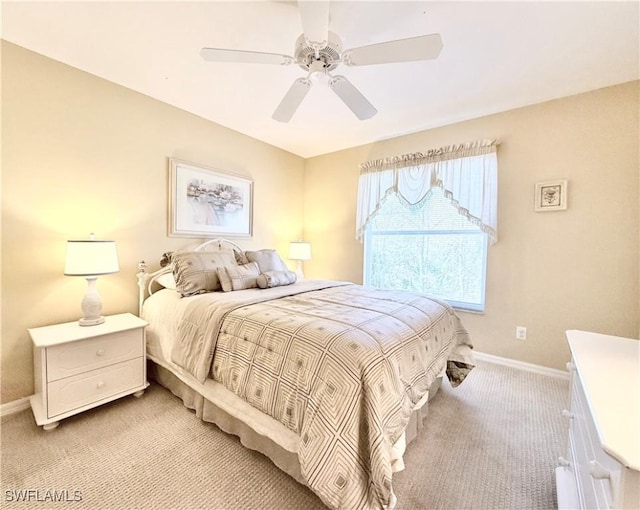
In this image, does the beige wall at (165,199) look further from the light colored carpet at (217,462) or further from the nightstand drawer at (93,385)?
the light colored carpet at (217,462)

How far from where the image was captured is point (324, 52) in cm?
163

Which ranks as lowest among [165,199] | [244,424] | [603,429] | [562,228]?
[244,424]

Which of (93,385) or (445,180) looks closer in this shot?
(93,385)

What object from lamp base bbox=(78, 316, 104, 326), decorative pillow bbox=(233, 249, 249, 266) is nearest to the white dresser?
decorative pillow bbox=(233, 249, 249, 266)

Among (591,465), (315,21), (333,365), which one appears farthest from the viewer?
(315,21)

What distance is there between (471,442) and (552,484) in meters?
0.39

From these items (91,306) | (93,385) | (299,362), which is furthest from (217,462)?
(91,306)

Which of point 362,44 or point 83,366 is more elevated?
point 362,44

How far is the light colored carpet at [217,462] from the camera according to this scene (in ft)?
4.24

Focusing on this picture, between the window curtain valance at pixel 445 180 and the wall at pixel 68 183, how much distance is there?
84.6 inches

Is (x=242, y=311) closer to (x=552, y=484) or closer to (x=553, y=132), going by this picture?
(x=552, y=484)

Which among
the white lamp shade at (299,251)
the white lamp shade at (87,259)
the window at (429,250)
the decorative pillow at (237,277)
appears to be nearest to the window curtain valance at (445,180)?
the window at (429,250)

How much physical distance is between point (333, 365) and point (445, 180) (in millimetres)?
2645

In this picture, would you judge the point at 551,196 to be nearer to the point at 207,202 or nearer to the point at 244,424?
the point at 244,424
